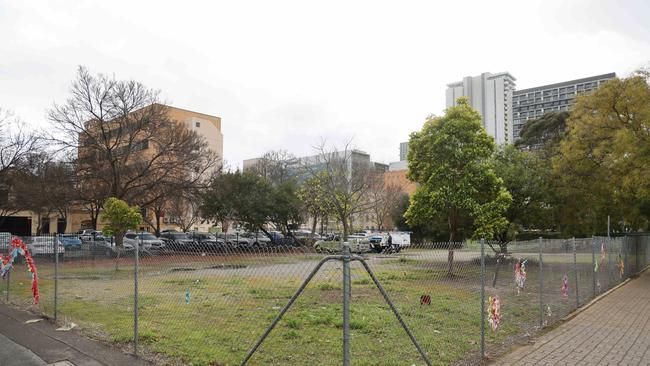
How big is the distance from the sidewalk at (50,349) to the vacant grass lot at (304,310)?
416mm

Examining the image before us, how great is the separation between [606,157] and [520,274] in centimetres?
1279

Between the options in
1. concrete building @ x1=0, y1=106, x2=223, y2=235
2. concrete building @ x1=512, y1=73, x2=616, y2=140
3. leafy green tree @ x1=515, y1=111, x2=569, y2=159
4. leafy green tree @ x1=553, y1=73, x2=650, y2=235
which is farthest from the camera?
concrete building @ x1=512, y1=73, x2=616, y2=140

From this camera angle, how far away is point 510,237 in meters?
26.7

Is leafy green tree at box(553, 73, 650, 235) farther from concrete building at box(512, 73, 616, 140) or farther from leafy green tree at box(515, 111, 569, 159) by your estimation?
concrete building at box(512, 73, 616, 140)

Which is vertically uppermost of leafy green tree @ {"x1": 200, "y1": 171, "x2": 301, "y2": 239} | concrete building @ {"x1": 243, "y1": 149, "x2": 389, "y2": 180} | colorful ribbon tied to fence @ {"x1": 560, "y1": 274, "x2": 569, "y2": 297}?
concrete building @ {"x1": 243, "y1": 149, "x2": 389, "y2": 180}

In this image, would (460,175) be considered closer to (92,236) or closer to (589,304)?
(589,304)

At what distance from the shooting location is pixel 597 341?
8.10m

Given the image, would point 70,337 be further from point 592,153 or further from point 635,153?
point 592,153

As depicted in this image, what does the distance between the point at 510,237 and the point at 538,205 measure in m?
4.00

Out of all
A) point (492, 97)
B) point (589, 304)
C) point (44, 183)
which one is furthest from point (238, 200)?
point (492, 97)

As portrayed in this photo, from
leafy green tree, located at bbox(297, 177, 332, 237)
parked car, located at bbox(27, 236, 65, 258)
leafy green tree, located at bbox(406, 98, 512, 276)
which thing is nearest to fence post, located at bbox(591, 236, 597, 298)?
leafy green tree, located at bbox(406, 98, 512, 276)

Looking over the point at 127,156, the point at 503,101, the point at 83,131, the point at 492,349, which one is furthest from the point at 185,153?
the point at 503,101

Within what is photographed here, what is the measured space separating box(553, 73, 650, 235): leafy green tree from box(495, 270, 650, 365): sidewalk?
26.3 ft

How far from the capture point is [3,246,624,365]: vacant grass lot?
6645mm
